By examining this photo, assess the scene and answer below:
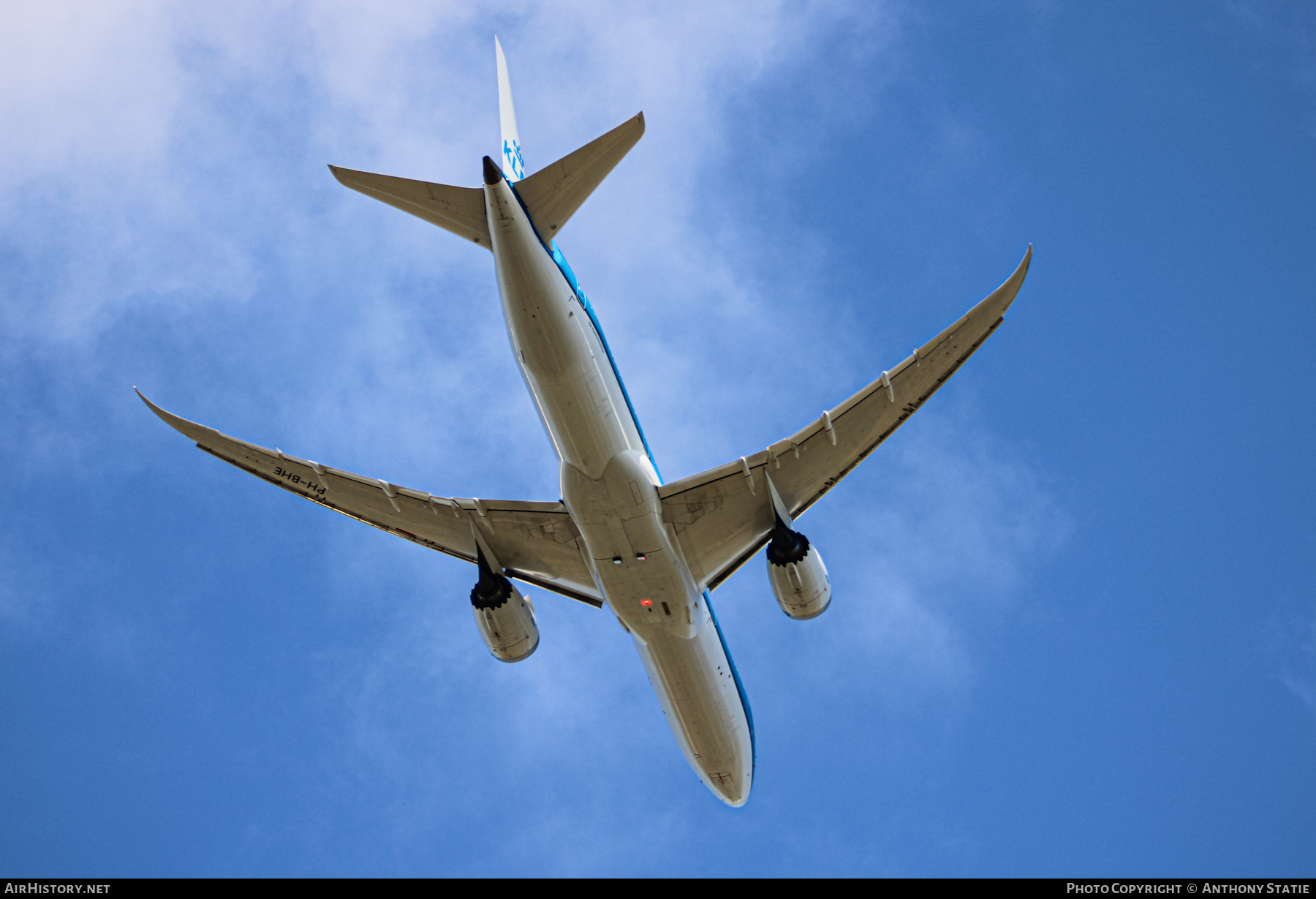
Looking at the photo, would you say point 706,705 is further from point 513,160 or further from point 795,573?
point 513,160

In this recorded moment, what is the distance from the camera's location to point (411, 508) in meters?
24.1

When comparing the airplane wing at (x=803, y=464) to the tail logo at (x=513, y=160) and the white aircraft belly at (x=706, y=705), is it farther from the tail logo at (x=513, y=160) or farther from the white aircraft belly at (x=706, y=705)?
the tail logo at (x=513, y=160)

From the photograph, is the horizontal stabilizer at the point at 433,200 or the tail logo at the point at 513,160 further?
the tail logo at the point at 513,160

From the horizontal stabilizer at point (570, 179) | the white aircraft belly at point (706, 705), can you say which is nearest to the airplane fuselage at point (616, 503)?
the white aircraft belly at point (706, 705)

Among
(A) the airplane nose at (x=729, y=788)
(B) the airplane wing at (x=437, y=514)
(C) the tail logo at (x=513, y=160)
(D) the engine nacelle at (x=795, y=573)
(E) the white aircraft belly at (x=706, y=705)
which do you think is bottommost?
(A) the airplane nose at (x=729, y=788)

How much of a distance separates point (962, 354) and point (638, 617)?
29.1ft

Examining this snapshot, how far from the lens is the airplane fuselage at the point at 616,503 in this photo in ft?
61.1

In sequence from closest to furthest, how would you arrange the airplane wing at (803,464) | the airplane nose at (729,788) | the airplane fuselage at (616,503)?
the airplane fuselage at (616,503), the airplane wing at (803,464), the airplane nose at (729,788)

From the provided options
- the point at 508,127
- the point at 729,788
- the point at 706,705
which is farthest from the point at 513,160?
the point at 729,788

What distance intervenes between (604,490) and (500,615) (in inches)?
180

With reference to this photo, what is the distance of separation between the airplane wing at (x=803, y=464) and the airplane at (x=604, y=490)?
0.12 feet

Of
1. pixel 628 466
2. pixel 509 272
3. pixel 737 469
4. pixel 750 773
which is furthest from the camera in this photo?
pixel 750 773
